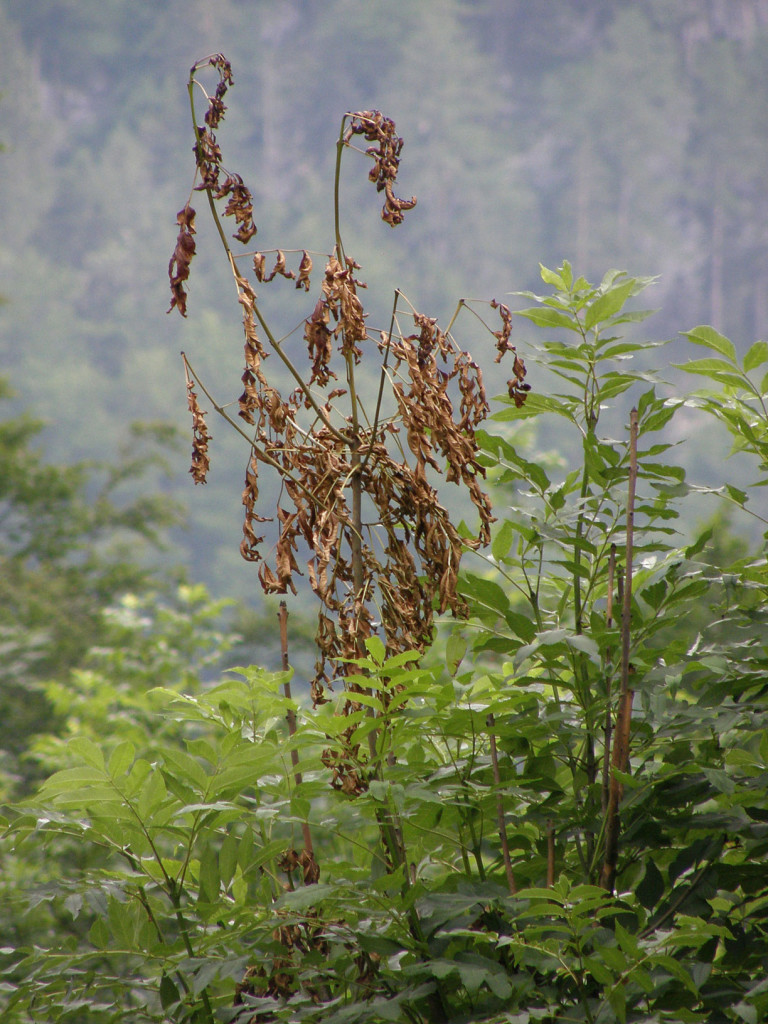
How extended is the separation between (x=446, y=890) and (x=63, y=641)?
9520mm

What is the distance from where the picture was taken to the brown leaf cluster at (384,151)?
85 centimetres

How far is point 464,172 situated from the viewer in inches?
2172

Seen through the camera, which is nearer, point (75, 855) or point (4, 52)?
point (75, 855)

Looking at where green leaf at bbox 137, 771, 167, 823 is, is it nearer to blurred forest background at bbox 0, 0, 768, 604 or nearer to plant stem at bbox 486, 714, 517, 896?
plant stem at bbox 486, 714, 517, 896

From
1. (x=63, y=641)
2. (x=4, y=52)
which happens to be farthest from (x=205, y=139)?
(x=4, y=52)

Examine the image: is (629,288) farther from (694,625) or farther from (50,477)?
(50,477)

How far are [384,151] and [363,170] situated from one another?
4580 cm

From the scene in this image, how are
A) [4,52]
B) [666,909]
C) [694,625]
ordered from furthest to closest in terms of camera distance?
1. [4,52]
2. [694,625]
3. [666,909]

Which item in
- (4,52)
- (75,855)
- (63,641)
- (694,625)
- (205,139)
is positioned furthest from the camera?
(4,52)

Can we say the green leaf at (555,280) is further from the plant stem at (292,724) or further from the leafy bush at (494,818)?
the plant stem at (292,724)

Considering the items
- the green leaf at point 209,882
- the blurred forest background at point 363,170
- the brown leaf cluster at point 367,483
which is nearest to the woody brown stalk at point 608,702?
the brown leaf cluster at point 367,483

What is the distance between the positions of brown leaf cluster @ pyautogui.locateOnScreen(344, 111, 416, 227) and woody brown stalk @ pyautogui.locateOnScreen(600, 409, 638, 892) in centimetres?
30

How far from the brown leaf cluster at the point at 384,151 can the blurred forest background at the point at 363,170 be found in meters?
38.9

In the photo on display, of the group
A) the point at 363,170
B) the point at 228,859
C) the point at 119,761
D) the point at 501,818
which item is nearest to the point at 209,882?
the point at 228,859
